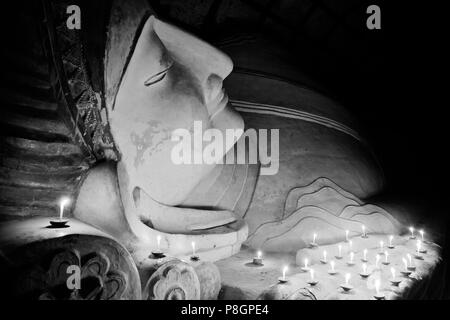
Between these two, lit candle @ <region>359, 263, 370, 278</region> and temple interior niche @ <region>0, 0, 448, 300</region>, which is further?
lit candle @ <region>359, 263, 370, 278</region>

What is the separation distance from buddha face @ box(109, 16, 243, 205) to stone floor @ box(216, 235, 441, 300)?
92cm

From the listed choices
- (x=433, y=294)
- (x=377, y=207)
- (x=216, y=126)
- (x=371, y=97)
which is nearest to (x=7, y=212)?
(x=216, y=126)

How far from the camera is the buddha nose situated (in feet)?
10.1

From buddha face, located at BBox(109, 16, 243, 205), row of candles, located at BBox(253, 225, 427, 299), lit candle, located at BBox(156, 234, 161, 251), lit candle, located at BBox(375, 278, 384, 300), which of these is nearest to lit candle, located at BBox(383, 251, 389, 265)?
row of candles, located at BBox(253, 225, 427, 299)

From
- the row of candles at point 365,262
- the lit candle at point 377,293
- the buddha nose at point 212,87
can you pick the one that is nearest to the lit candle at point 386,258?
the row of candles at point 365,262

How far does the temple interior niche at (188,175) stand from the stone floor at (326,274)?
0.02 m

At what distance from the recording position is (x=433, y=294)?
283cm

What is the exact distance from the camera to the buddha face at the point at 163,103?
2518 millimetres

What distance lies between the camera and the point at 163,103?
2.73 metres

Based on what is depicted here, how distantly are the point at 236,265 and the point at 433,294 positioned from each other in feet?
5.59

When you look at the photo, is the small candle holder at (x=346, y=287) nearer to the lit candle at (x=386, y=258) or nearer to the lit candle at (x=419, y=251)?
the lit candle at (x=386, y=258)

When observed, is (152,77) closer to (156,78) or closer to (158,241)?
(156,78)

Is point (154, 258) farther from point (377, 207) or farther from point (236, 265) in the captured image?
point (377, 207)

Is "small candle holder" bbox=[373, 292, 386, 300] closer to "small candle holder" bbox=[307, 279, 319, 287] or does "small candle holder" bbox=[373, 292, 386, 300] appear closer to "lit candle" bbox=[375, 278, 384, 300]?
"lit candle" bbox=[375, 278, 384, 300]
